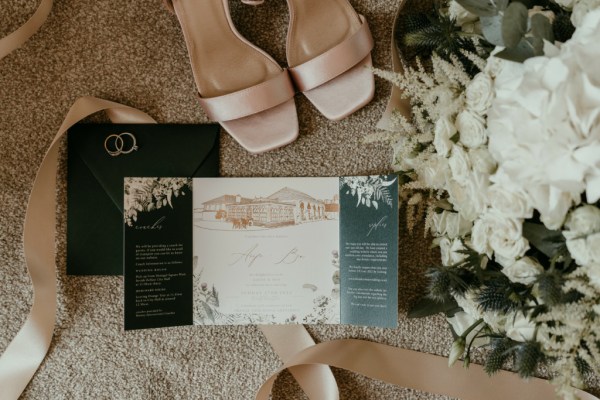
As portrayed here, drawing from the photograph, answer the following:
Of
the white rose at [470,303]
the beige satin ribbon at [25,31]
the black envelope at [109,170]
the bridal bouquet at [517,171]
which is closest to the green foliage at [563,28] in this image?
the bridal bouquet at [517,171]

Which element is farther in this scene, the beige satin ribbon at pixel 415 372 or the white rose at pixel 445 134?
the beige satin ribbon at pixel 415 372

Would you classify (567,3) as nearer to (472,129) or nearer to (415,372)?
(472,129)

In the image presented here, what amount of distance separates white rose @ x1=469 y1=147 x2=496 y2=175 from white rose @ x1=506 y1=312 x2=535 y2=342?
0.61 feet

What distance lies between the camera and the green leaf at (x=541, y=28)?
48 cm

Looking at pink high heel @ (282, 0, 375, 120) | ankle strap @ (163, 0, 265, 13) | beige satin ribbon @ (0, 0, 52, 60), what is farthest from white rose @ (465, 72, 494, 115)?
beige satin ribbon @ (0, 0, 52, 60)

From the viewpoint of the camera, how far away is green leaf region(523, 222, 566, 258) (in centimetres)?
53

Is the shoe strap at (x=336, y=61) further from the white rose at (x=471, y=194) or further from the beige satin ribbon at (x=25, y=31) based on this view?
the beige satin ribbon at (x=25, y=31)

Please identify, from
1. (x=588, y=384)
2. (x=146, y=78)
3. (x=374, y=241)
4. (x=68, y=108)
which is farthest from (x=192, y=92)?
(x=588, y=384)

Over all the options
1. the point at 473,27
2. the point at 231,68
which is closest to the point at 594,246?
the point at 473,27

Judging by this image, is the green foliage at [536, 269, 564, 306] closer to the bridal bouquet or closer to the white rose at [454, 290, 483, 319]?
the bridal bouquet

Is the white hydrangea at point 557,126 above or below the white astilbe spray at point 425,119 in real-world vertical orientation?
above

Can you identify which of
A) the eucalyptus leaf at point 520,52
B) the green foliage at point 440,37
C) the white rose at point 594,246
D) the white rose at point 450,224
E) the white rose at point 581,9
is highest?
the white rose at point 581,9

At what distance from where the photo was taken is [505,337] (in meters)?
0.65

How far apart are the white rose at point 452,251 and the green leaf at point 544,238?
0.33ft
